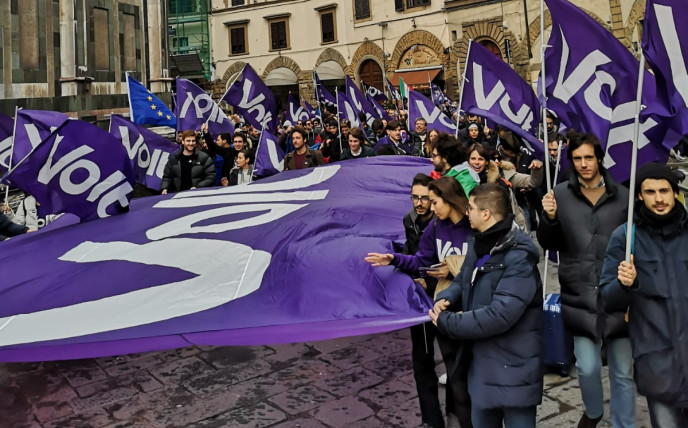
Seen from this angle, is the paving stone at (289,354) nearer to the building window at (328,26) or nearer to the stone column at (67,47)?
the stone column at (67,47)

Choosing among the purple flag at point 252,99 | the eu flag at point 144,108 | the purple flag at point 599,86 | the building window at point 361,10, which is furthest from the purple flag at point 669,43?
the building window at point 361,10

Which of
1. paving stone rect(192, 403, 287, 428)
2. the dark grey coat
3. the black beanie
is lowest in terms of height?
paving stone rect(192, 403, 287, 428)

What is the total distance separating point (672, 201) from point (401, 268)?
1612 millimetres

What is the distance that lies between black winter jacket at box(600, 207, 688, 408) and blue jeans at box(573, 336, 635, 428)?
0.39 m

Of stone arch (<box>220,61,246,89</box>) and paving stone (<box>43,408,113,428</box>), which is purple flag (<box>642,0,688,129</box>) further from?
stone arch (<box>220,61,246,89</box>)

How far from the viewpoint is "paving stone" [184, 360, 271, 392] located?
5.22 meters

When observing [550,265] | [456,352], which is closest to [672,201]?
[456,352]

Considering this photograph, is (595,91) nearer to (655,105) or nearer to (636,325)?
(655,105)

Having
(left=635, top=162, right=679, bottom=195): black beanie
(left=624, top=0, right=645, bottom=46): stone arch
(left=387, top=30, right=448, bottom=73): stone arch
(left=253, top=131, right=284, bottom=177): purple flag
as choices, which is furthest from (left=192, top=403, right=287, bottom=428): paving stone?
(left=387, top=30, right=448, bottom=73): stone arch

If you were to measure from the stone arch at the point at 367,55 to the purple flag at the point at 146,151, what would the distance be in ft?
87.2

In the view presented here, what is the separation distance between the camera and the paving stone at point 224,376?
5.22 metres

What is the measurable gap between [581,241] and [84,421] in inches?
138

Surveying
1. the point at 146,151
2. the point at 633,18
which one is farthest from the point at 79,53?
the point at 633,18

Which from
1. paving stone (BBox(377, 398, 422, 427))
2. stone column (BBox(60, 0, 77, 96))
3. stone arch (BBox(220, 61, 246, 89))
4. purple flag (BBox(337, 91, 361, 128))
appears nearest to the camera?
paving stone (BBox(377, 398, 422, 427))
